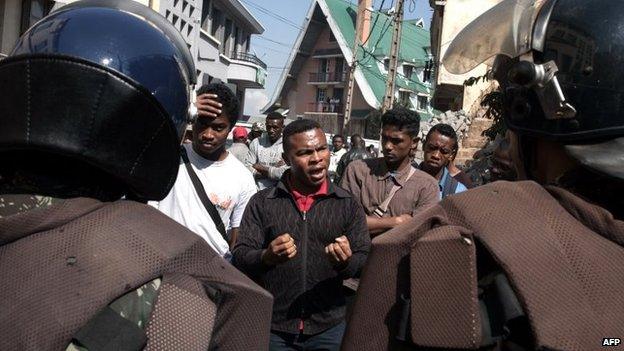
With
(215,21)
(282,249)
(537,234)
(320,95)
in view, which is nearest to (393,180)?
(282,249)

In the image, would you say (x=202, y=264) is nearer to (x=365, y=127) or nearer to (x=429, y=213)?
(x=429, y=213)

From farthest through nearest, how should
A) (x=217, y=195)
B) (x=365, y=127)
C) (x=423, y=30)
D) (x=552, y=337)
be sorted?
(x=423, y=30) < (x=365, y=127) < (x=217, y=195) < (x=552, y=337)

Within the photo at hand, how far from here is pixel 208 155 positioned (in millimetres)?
3764

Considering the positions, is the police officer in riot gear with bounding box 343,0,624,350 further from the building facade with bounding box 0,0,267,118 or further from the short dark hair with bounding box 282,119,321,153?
the building facade with bounding box 0,0,267,118

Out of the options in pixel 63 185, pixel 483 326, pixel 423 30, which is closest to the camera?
pixel 483 326

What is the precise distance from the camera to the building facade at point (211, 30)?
15.4 m

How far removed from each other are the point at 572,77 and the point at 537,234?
374 millimetres

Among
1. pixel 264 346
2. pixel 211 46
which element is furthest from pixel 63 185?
pixel 211 46

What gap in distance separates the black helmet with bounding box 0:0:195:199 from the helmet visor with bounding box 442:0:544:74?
0.81 metres

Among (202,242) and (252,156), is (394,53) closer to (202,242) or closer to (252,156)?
(252,156)

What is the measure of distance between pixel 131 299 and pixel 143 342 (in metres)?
0.09

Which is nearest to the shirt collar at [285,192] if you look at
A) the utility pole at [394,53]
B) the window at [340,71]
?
the utility pole at [394,53]

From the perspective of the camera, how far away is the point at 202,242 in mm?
1537

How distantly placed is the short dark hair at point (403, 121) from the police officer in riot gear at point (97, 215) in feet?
9.81
